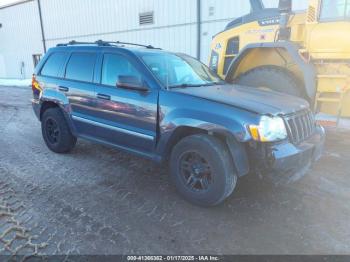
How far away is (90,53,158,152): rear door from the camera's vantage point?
3590 millimetres

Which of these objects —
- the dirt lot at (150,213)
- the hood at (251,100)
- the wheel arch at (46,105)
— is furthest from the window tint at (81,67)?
the hood at (251,100)

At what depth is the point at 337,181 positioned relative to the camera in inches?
154

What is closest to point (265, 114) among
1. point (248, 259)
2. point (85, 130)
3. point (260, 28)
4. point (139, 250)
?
point (248, 259)

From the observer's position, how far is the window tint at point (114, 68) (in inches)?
152

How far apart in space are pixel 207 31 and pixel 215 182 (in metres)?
10.3

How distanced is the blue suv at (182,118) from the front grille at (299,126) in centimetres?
1

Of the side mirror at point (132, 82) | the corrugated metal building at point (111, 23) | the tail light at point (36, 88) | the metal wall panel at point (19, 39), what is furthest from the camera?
the metal wall panel at point (19, 39)

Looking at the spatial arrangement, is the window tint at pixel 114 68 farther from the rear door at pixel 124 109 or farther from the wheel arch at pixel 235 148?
the wheel arch at pixel 235 148

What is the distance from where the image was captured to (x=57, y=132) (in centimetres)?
496

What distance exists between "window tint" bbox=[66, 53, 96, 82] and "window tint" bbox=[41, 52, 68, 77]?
9.7 inches

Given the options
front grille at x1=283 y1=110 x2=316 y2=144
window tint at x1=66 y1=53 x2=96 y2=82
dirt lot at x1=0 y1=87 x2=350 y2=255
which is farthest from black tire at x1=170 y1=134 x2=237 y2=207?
window tint at x1=66 y1=53 x2=96 y2=82

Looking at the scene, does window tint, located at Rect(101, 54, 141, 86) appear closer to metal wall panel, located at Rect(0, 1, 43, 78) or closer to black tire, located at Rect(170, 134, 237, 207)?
black tire, located at Rect(170, 134, 237, 207)

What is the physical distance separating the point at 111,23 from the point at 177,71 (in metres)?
13.5

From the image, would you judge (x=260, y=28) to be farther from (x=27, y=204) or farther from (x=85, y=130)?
(x=27, y=204)
